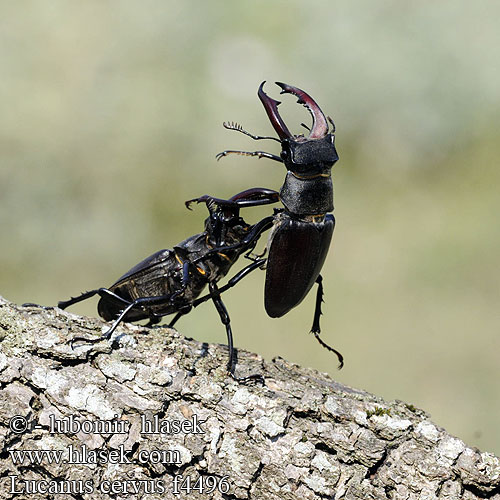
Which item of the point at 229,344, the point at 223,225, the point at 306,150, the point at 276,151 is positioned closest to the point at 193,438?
the point at 229,344

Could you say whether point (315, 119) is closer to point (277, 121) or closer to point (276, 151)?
point (277, 121)

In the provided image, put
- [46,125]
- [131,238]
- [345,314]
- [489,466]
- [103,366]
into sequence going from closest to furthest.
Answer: [489,466]
[103,366]
[345,314]
[131,238]
[46,125]

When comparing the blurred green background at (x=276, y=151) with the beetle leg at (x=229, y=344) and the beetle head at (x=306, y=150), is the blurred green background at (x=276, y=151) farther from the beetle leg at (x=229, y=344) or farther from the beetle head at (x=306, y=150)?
the beetle head at (x=306, y=150)

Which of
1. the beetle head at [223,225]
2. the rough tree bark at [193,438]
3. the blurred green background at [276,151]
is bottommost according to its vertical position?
the rough tree bark at [193,438]

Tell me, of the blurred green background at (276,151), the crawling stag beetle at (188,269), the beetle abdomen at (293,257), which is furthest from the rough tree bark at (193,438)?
the blurred green background at (276,151)

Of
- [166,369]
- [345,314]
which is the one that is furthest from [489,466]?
[345,314]

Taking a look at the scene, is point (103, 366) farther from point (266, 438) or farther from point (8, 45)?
point (8, 45)

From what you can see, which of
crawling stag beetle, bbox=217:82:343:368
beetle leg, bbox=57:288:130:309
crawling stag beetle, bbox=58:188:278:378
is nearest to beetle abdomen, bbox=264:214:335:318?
crawling stag beetle, bbox=217:82:343:368
